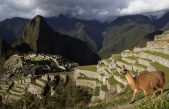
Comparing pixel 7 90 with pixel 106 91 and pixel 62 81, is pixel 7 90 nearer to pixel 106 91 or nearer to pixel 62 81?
pixel 62 81

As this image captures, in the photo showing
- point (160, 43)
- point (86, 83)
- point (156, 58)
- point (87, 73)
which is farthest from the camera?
point (87, 73)

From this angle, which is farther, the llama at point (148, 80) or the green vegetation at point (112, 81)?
the green vegetation at point (112, 81)

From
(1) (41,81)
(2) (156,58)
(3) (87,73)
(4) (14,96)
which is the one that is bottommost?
(4) (14,96)

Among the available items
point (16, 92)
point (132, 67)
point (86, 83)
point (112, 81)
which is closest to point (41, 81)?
point (16, 92)

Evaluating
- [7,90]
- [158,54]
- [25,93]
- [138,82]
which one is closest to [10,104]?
[25,93]

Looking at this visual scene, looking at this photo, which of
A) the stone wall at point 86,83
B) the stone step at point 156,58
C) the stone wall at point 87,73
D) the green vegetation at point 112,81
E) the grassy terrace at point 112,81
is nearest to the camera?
the stone step at point 156,58

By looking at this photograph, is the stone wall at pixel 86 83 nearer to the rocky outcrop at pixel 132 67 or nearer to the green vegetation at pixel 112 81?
the rocky outcrop at pixel 132 67

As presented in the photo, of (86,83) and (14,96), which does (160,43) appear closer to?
(86,83)

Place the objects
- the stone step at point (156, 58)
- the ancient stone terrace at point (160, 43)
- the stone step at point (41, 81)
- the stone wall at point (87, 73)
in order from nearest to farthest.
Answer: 1. the stone step at point (156, 58)
2. the ancient stone terrace at point (160, 43)
3. the stone wall at point (87, 73)
4. the stone step at point (41, 81)

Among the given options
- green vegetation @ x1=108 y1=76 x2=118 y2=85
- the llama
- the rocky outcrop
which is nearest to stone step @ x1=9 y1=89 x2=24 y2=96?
the rocky outcrop

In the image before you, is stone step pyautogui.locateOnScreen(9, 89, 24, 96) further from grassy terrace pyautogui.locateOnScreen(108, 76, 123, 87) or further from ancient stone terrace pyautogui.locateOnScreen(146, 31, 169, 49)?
grassy terrace pyautogui.locateOnScreen(108, 76, 123, 87)

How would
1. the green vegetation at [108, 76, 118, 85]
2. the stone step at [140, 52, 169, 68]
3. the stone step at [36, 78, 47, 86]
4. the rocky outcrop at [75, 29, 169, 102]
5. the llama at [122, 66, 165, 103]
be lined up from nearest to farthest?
the llama at [122, 66, 165, 103], the stone step at [140, 52, 169, 68], the rocky outcrop at [75, 29, 169, 102], the green vegetation at [108, 76, 118, 85], the stone step at [36, 78, 47, 86]

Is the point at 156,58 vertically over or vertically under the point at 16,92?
over

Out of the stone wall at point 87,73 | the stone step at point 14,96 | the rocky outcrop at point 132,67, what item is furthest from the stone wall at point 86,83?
the stone step at point 14,96
